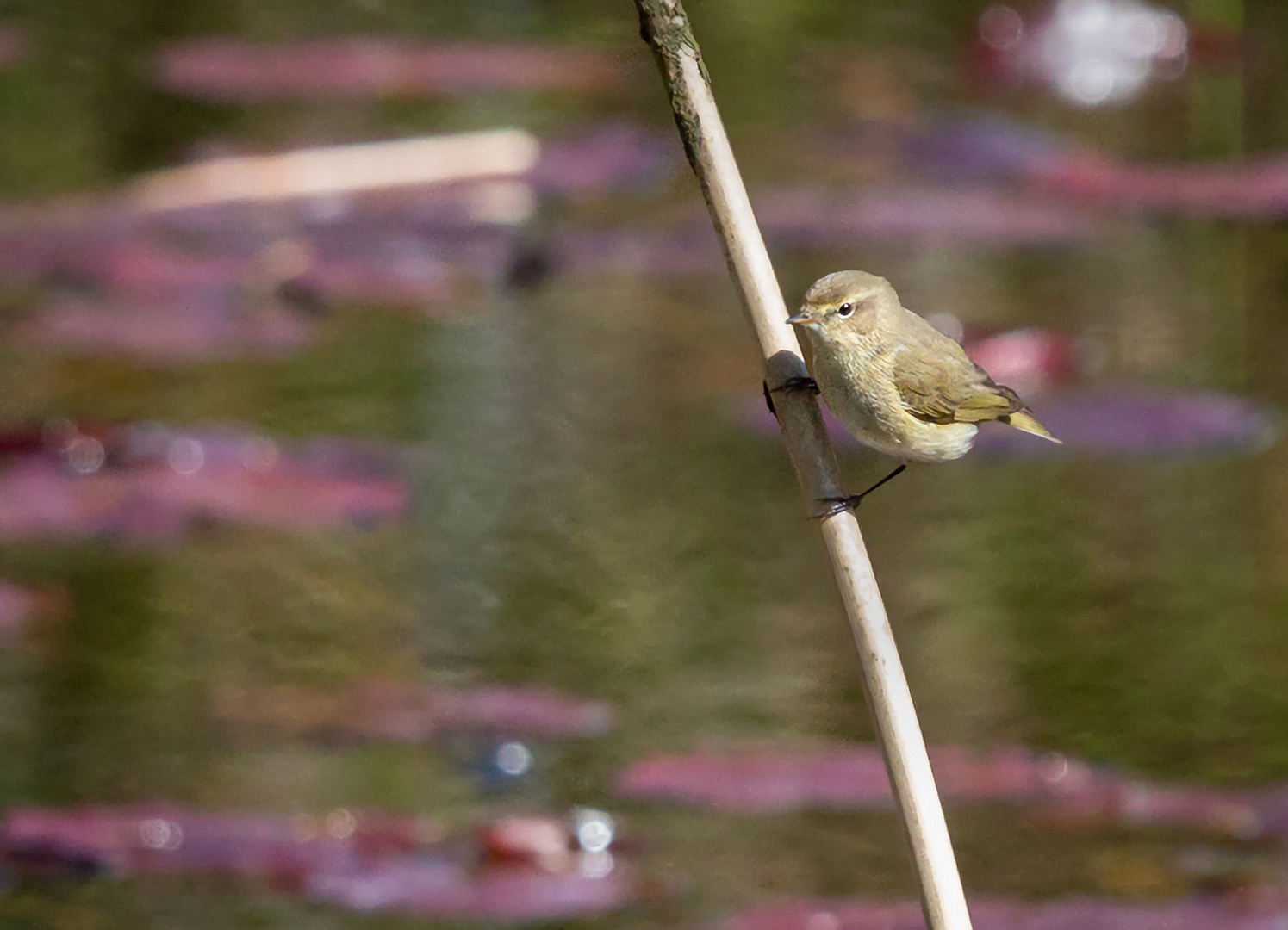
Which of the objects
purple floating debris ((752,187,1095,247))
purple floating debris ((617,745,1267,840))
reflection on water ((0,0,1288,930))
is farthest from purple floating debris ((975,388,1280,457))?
purple floating debris ((617,745,1267,840))

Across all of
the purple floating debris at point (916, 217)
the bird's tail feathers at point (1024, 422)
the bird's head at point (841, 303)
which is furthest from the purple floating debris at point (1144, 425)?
the bird's head at point (841, 303)

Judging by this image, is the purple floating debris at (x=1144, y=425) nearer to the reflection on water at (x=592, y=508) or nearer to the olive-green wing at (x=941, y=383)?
the reflection on water at (x=592, y=508)

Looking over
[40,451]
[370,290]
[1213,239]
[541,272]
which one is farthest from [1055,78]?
[40,451]

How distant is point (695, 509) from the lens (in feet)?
15.1

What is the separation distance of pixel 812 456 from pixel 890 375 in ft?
2.81

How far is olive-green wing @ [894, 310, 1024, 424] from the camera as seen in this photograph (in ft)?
9.18

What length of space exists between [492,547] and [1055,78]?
480cm

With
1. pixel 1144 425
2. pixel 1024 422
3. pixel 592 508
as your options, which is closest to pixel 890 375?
pixel 1024 422

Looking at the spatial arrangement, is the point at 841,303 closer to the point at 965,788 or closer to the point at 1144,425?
the point at 965,788

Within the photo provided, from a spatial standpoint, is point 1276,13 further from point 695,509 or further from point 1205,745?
point 1205,745

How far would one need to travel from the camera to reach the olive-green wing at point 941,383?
9.18 feet

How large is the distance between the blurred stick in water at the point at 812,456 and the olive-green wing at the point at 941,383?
768mm

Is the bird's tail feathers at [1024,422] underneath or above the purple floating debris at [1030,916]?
above

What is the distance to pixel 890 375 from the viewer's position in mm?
2783
